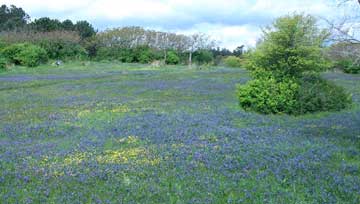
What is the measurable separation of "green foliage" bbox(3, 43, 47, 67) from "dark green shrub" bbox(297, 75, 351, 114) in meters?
32.8

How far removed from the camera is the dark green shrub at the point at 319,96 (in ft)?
47.4

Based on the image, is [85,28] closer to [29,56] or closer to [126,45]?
→ [126,45]

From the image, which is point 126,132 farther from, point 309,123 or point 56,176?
point 309,123

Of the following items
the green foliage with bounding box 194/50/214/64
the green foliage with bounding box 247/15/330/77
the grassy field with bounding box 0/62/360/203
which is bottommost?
the grassy field with bounding box 0/62/360/203

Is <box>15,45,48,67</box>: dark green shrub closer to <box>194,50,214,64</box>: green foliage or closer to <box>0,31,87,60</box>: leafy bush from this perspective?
<box>0,31,87,60</box>: leafy bush

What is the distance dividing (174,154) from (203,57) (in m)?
42.3

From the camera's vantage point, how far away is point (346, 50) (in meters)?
9.60

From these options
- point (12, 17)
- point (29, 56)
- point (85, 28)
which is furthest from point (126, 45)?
point (12, 17)

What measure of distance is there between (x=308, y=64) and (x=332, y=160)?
719cm

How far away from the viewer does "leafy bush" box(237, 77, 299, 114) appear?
1444 centimetres

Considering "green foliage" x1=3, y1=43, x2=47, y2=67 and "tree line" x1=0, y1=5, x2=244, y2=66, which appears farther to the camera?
"tree line" x1=0, y1=5, x2=244, y2=66

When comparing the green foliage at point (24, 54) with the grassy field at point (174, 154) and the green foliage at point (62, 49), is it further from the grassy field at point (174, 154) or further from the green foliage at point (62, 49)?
the grassy field at point (174, 154)

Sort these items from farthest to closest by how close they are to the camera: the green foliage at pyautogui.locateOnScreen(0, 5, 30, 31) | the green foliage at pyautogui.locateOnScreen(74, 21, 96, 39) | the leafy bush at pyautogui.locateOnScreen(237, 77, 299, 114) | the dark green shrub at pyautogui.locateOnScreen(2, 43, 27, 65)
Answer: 1. the green foliage at pyautogui.locateOnScreen(0, 5, 30, 31)
2. the green foliage at pyautogui.locateOnScreen(74, 21, 96, 39)
3. the dark green shrub at pyautogui.locateOnScreen(2, 43, 27, 65)
4. the leafy bush at pyautogui.locateOnScreen(237, 77, 299, 114)

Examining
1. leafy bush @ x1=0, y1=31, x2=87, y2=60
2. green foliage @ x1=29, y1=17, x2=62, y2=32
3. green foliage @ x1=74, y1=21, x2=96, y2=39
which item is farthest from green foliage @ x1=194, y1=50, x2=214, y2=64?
green foliage @ x1=29, y1=17, x2=62, y2=32
